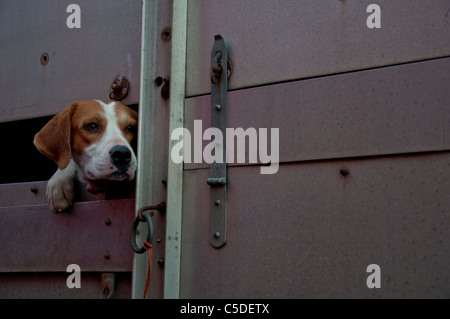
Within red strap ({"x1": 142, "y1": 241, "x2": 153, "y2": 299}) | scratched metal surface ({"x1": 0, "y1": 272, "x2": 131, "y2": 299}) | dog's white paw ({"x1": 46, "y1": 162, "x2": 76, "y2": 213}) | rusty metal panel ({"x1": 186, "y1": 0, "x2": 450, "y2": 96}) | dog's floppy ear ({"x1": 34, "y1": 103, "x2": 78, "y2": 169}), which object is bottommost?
scratched metal surface ({"x1": 0, "y1": 272, "x2": 131, "y2": 299})

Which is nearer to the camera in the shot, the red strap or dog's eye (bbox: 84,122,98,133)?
the red strap

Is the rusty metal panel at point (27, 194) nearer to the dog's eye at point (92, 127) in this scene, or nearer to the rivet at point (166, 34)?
the dog's eye at point (92, 127)

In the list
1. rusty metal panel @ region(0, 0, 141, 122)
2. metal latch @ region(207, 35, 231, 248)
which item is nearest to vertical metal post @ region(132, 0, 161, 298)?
rusty metal panel @ region(0, 0, 141, 122)

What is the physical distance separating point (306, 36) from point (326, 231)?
25.5 inches

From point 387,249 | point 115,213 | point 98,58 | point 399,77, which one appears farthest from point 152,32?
point 387,249

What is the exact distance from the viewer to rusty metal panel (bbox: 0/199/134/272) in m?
2.02

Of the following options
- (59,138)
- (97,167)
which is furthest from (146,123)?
(59,138)

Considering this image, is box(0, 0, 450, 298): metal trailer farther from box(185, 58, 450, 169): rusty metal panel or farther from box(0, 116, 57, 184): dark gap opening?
Result: box(0, 116, 57, 184): dark gap opening

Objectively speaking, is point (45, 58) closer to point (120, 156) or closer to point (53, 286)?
point (120, 156)

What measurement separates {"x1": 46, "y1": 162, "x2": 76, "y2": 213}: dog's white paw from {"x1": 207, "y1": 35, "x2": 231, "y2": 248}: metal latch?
70cm

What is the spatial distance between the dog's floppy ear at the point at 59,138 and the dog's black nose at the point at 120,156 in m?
0.25

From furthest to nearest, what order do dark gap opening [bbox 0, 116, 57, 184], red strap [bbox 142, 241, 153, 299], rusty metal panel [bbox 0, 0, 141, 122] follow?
1. dark gap opening [bbox 0, 116, 57, 184]
2. rusty metal panel [bbox 0, 0, 141, 122]
3. red strap [bbox 142, 241, 153, 299]
